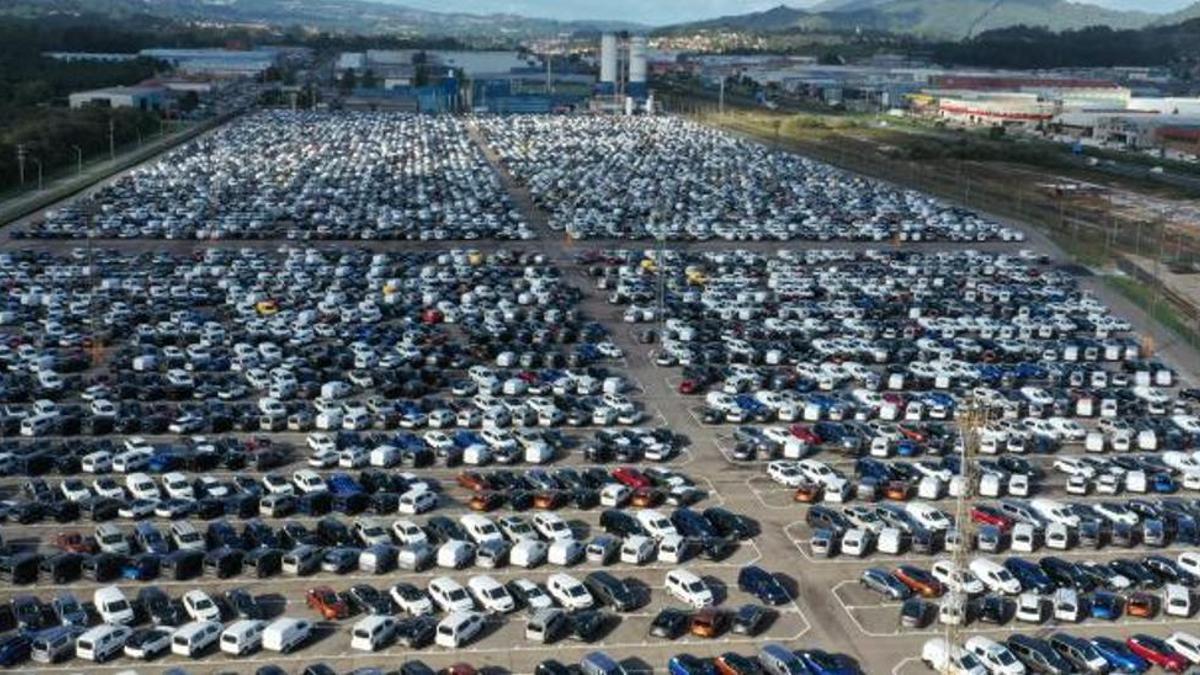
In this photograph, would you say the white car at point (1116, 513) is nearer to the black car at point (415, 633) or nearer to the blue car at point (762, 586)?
the blue car at point (762, 586)

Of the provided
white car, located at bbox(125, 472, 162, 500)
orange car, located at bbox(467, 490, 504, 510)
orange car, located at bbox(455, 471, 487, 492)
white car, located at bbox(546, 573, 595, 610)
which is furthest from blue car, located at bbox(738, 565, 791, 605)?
white car, located at bbox(125, 472, 162, 500)

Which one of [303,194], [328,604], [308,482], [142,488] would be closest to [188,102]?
[303,194]

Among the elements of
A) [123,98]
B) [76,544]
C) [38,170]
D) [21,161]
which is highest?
[123,98]

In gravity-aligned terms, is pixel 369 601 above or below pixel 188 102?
below

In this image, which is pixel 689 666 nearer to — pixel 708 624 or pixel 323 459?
pixel 708 624

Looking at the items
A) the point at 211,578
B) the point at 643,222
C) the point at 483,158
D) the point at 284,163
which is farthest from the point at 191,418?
the point at 483,158

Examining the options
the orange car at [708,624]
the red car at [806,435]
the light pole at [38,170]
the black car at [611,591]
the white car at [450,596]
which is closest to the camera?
the orange car at [708,624]

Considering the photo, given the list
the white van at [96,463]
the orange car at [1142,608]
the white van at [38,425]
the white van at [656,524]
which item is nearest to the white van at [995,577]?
the orange car at [1142,608]

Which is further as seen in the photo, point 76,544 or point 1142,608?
point 76,544
